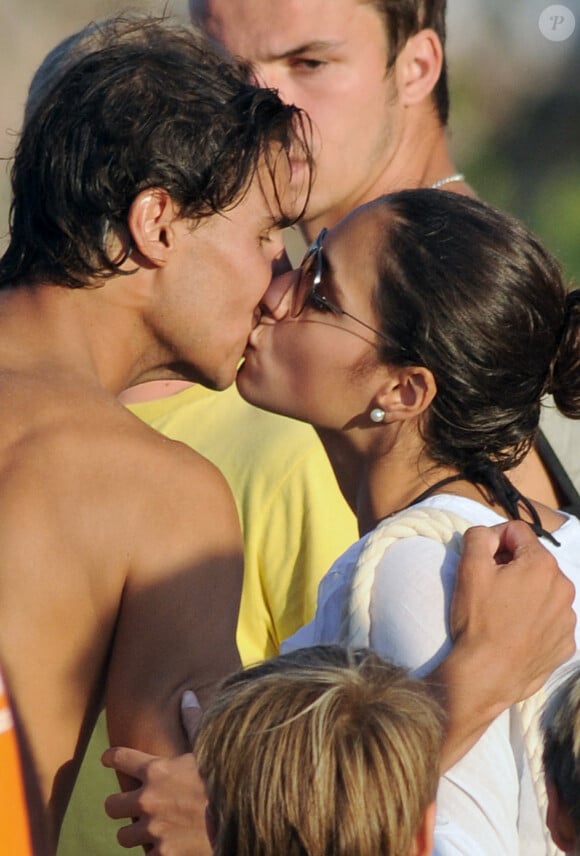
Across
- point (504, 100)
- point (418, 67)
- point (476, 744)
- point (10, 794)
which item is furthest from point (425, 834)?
point (504, 100)

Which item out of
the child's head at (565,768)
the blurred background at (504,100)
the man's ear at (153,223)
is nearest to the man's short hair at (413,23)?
the man's ear at (153,223)

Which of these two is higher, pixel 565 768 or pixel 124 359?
pixel 124 359

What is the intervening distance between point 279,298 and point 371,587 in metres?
0.76

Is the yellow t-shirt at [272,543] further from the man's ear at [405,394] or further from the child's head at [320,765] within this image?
the child's head at [320,765]

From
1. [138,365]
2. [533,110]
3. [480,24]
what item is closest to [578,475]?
[138,365]

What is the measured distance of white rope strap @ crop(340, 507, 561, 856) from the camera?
6.32ft

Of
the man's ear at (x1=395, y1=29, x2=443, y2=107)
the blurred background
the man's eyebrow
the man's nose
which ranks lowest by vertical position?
the blurred background

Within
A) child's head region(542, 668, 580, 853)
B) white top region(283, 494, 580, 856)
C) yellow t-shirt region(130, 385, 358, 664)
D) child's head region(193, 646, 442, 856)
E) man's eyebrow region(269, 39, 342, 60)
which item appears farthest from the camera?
man's eyebrow region(269, 39, 342, 60)

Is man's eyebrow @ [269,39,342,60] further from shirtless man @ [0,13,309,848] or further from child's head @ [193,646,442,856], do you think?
child's head @ [193,646,442,856]

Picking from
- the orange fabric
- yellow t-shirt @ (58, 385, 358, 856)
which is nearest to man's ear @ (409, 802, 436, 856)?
the orange fabric

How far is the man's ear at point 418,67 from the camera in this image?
383 cm

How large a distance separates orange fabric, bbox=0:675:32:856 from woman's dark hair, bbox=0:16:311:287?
2.94 ft

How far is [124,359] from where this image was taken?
2340 millimetres

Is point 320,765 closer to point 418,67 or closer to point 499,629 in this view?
point 499,629
